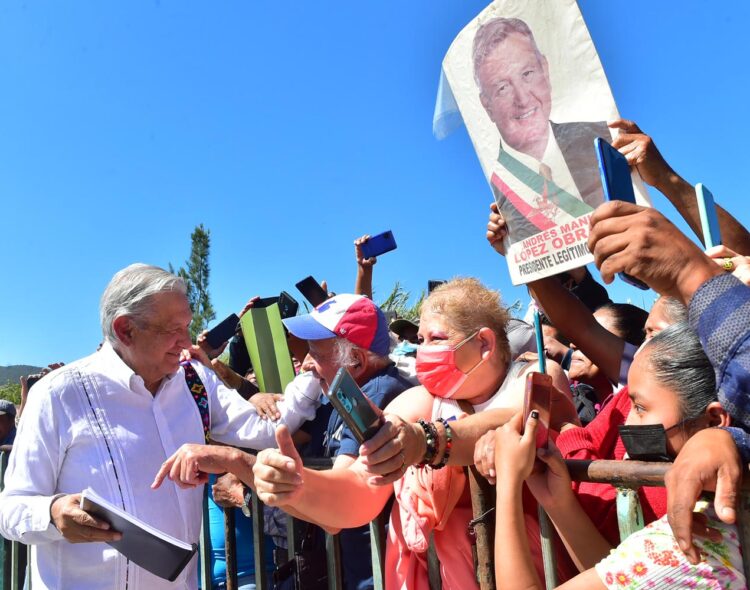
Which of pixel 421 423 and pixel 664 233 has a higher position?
pixel 664 233

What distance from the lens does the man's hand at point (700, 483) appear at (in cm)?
120

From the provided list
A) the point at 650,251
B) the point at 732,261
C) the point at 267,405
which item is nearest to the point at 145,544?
the point at 267,405

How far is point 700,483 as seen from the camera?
1.21 m

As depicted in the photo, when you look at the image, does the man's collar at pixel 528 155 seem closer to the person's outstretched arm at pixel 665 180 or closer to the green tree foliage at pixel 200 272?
the person's outstretched arm at pixel 665 180

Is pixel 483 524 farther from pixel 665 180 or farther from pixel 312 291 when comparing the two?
pixel 312 291

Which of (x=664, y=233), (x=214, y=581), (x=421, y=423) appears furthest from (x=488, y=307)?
(x=214, y=581)

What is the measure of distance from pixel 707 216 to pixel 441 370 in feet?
3.16

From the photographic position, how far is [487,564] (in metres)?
1.86

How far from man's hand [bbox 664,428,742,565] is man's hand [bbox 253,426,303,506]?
0.90 m

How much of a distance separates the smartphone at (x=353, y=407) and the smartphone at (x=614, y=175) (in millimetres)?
679

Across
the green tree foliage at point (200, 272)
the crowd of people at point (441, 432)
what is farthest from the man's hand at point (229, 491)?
the green tree foliage at point (200, 272)

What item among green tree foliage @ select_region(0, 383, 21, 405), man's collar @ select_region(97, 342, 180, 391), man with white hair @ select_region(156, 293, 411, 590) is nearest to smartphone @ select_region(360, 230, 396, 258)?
man with white hair @ select_region(156, 293, 411, 590)

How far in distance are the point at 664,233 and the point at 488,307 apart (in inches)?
42.1

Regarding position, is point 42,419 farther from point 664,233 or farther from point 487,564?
point 664,233
